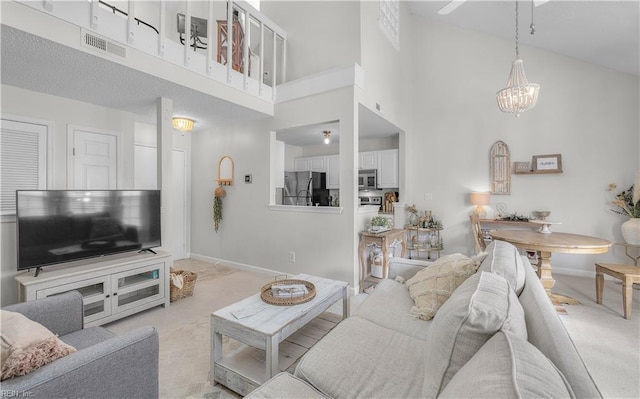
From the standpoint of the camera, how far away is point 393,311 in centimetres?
191

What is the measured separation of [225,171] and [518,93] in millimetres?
4372

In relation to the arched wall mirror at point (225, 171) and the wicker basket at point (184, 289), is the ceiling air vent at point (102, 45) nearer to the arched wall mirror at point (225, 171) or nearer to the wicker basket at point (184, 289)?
the arched wall mirror at point (225, 171)

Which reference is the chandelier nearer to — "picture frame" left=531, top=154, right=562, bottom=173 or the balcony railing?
"picture frame" left=531, top=154, right=562, bottom=173

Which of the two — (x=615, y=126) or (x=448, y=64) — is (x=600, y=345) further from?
(x=448, y=64)

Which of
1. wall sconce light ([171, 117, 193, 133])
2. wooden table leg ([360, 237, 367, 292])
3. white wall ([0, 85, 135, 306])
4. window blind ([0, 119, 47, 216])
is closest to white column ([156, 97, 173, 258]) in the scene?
wall sconce light ([171, 117, 193, 133])

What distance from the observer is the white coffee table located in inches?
63.4

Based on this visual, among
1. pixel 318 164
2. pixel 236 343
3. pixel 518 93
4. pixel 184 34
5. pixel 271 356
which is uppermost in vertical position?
pixel 184 34

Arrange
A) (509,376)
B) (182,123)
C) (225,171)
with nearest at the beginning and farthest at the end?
(509,376) → (182,123) → (225,171)

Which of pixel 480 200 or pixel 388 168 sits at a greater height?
pixel 388 168

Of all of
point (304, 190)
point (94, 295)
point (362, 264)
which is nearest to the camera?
point (94, 295)

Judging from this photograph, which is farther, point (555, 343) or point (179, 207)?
point (179, 207)

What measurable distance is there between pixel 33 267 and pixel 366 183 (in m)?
4.69

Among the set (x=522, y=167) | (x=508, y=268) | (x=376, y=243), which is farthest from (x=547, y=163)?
(x=508, y=268)

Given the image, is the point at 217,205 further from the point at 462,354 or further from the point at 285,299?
the point at 462,354
